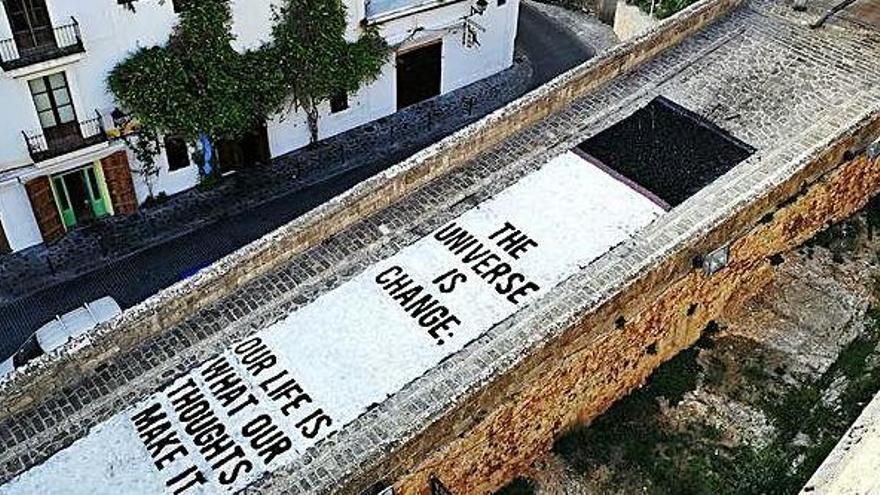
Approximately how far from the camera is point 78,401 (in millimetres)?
18969

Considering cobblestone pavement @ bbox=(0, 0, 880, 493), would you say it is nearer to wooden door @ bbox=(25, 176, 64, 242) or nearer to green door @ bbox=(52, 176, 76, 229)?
wooden door @ bbox=(25, 176, 64, 242)

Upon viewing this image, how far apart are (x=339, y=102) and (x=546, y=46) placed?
29.3ft

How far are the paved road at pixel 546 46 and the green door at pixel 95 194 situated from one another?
14367 mm

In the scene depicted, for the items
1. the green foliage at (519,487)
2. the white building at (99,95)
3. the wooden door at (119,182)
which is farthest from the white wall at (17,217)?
the green foliage at (519,487)

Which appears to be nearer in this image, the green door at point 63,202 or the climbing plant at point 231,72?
the climbing plant at point 231,72

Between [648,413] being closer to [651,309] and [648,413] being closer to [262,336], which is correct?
[651,309]

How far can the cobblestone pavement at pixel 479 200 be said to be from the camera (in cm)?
1850

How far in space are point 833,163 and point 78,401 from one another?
1782 centimetres

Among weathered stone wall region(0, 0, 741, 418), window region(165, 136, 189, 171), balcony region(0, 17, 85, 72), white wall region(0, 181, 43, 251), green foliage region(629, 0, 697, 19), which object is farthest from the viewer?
green foliage region(629, 0, 697, 19)

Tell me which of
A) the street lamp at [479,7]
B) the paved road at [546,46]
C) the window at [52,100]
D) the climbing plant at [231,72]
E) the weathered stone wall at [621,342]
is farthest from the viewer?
the paved road at [546,46]

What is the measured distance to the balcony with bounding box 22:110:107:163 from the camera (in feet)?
84.4

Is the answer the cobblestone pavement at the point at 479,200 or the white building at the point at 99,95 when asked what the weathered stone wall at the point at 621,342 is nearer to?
the cobblestone pavement at the point at 479,200

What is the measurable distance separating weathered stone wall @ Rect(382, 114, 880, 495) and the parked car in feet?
29.5

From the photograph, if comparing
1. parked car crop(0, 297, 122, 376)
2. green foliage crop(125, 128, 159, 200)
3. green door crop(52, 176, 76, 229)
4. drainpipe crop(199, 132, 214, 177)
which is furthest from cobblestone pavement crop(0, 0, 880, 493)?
green door crop(52, 176, 76, 229)
